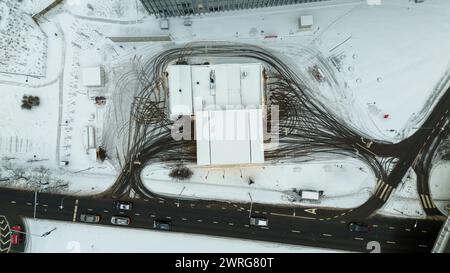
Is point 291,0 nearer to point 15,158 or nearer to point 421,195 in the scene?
point 421,195

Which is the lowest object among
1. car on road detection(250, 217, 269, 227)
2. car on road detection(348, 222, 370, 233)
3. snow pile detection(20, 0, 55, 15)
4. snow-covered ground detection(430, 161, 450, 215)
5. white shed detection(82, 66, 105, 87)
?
car on road detection(348, 222, 370, 233)

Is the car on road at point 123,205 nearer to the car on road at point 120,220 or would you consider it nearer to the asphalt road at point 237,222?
the asphalt road at point 237,222

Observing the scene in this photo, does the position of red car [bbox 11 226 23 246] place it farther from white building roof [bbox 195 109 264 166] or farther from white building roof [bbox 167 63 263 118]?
white building roof [bbox 167 63 263 118]

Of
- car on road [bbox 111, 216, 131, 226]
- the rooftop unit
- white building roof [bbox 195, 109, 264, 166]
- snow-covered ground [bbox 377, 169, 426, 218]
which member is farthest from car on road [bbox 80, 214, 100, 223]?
snow-covered ground [bbox 377, 169, 426, 218]

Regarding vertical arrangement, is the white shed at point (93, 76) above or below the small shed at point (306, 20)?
below

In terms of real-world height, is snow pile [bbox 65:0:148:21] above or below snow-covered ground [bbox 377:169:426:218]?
above

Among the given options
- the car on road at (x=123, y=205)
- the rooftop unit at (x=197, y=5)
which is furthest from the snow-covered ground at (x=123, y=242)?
the rooftop unit at (x=197, y=5)
